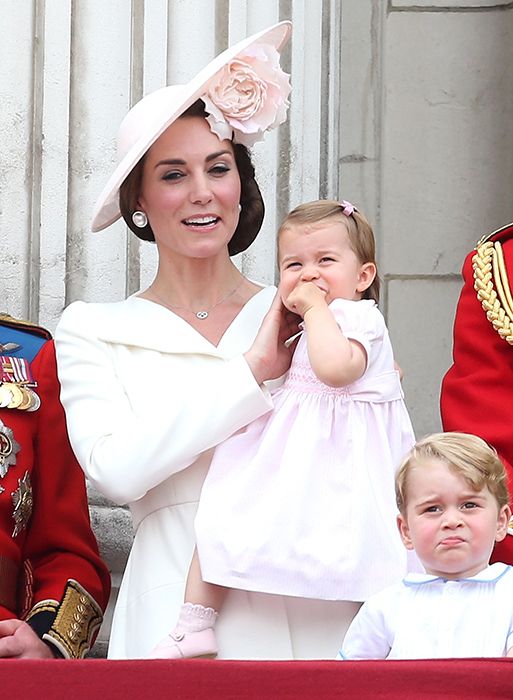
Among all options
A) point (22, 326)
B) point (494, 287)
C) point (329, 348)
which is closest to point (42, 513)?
point (22, 326)

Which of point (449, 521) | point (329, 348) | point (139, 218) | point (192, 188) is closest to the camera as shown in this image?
point (449, 521)

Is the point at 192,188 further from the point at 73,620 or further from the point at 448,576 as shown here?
the point at 448,576

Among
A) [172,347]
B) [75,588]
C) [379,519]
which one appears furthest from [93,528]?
[379,519]

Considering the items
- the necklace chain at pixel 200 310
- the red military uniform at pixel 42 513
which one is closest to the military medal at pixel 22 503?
the red military uniform at pixel 42 513

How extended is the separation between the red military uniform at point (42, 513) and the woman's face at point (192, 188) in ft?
1.16

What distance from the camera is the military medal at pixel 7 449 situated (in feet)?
9.75

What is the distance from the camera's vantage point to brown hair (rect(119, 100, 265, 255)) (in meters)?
2.94

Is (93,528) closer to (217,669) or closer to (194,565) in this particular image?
(194,565)

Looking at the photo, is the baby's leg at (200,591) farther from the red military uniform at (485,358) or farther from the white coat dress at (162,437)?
the red military uniform at (485,358)

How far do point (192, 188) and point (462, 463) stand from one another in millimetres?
749

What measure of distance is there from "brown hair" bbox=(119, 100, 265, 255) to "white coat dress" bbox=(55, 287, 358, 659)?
151 mm

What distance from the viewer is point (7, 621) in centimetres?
286

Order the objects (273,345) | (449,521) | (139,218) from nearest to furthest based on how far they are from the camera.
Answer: (449,521) → (273,345) → (139,218)

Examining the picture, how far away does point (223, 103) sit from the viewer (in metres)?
2.90
